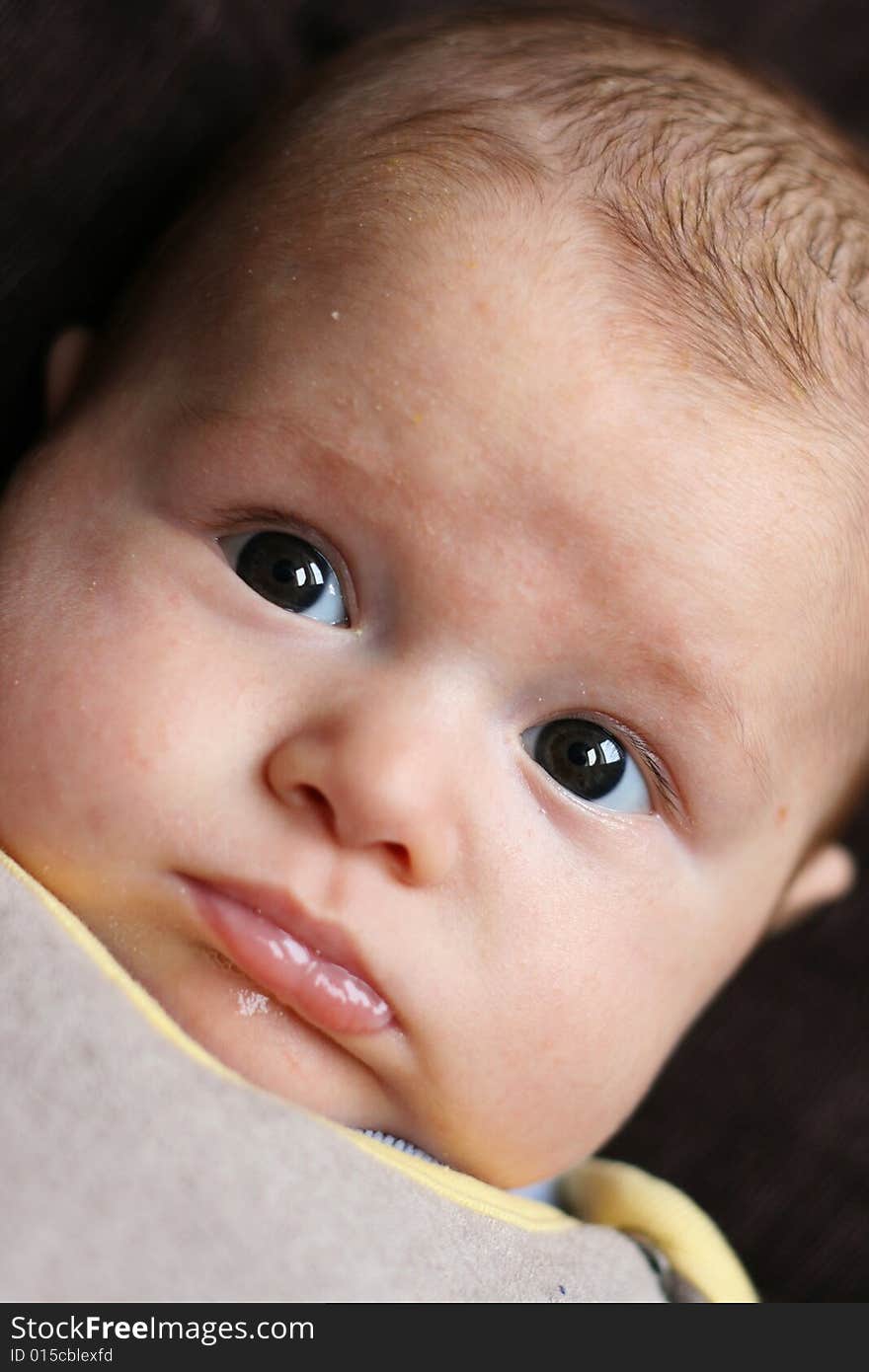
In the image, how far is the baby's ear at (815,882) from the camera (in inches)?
61.1

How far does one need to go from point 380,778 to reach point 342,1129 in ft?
0.83

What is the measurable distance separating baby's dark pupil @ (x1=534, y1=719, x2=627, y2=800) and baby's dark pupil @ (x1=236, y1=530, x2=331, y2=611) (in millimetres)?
215

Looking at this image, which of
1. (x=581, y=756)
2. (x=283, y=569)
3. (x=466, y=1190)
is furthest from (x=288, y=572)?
(x=466, y=1190)

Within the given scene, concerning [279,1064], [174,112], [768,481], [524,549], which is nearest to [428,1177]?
[279,1064]

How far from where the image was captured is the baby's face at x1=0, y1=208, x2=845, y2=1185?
110cm

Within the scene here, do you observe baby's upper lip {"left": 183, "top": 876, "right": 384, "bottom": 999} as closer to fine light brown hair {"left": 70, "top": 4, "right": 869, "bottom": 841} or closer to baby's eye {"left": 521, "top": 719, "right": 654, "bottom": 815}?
baby's eye {"left": 521, "top": 719, "right": 654, "bottom": 815}

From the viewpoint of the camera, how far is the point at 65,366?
1.43m

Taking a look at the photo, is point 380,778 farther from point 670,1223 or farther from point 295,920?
point 670,1223

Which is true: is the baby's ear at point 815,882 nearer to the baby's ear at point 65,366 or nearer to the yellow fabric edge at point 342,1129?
the yellow fabric edge at point 342,1129

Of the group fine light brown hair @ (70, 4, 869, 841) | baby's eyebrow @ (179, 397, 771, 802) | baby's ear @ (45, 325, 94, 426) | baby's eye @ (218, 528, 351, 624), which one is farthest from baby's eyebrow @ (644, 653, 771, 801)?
baby's ear @ (45, 325, 94, 426)

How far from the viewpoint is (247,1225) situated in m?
0.99

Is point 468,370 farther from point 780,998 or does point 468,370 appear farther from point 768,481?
point 780,998

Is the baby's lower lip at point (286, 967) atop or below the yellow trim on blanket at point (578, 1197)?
atop

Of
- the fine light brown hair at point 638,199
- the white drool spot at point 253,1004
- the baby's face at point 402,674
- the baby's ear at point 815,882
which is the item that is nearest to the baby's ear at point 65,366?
the fine light brown hair at point 638,199
